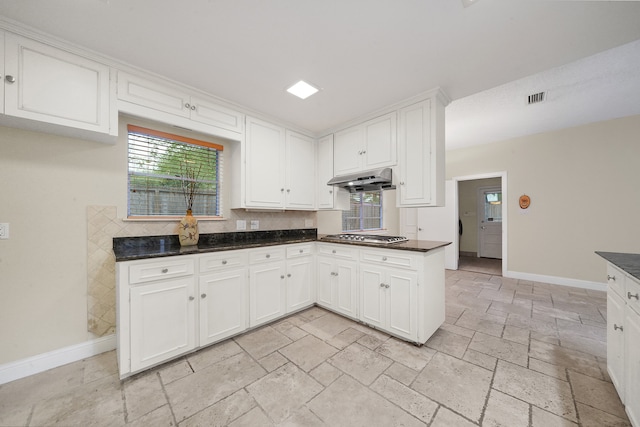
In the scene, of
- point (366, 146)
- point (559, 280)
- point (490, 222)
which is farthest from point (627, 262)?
point (490, 222)

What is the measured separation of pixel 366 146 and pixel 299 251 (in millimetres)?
1583

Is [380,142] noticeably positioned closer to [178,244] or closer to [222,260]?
[222,260]

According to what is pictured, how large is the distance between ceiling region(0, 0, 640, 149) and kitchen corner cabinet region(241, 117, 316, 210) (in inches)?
15.8

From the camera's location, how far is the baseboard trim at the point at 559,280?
12.0 feet

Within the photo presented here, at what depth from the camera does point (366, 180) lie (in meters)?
2.77

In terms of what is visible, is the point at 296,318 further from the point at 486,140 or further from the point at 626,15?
the point at 486,140

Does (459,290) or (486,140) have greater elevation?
(486,140)

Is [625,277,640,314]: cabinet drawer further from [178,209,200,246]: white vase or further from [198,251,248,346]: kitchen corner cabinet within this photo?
[178,209,200,246]: white vase

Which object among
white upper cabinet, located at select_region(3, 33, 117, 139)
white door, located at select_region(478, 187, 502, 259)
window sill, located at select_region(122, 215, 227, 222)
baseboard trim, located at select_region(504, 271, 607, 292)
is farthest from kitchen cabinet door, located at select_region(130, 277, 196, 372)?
white door, located at select_region(478, 187, 502, 259)

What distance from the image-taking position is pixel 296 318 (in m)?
2.73

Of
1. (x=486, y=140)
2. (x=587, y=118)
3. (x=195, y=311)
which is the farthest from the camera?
(x=486, y=140)

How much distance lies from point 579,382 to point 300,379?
203 cm

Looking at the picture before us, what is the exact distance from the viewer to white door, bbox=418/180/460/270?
491 centimetres

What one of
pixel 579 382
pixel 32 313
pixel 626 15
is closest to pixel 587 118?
pixel 626 15
